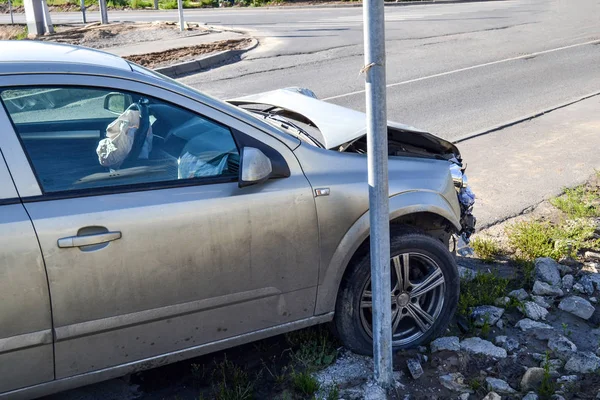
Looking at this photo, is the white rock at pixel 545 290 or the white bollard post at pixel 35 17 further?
the white bollard post at pixel 35 17

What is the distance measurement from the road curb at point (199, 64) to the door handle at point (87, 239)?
424 inches

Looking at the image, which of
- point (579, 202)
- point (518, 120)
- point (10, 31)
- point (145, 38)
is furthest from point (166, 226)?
point (10, 31)

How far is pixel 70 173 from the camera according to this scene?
326 centimetres

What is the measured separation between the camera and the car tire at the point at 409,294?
Result: 3869 millimetres

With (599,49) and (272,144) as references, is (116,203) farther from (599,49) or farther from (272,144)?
(599,49)

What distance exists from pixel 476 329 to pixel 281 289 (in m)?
1.37

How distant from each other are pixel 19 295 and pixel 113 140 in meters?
0.90

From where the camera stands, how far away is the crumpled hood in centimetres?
396

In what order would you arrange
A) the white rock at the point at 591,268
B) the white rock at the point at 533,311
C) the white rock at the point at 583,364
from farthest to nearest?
the white rock at the point at 591,268, the white rock at the point at 533,311, the white rock at the point at 583,364

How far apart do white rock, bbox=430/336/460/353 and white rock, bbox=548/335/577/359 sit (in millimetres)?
556

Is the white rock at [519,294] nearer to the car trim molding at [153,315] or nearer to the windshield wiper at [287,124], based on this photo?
the windshield wiper at [287,124]

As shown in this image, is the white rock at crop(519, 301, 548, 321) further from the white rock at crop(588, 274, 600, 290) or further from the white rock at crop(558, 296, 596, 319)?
the white rock at crop(588, 274, 600, 290)

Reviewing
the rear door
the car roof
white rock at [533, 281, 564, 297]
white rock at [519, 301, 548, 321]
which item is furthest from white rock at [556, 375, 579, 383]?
the car roof

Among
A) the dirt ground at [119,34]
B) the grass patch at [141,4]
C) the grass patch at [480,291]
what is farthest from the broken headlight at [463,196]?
the grass patch at [141,4]
